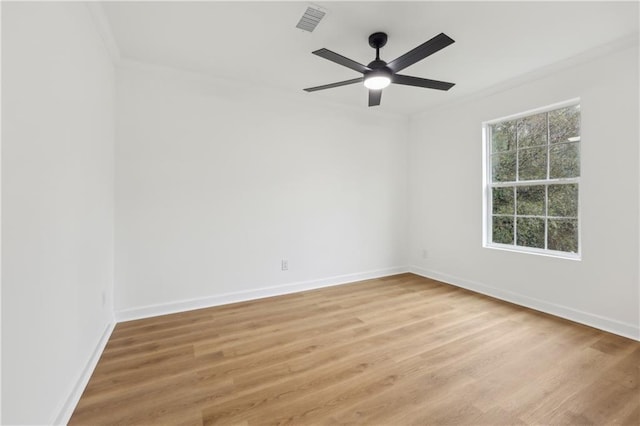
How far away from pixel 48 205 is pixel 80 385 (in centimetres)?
115

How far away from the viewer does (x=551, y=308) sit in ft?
9.49

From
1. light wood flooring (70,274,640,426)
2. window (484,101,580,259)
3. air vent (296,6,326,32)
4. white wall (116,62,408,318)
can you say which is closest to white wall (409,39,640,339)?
window (484,101,580,259)

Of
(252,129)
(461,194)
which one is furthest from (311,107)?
(461,194)

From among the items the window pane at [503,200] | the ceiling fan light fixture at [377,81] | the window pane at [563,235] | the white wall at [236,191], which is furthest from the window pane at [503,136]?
the ceiling fan light fixture at [377,81]

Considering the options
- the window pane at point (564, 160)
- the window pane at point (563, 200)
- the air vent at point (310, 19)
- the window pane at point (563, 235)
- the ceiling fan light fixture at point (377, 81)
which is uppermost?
the air vent at point (310, 19)

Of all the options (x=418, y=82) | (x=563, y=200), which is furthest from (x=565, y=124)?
(x=418, y=82)

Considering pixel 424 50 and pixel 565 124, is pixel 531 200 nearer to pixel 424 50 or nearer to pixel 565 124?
pixel 565 124

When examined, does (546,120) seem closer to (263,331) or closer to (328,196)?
(328,196)

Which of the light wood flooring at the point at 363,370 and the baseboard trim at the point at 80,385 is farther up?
the baseboard trim at the point at 80,385

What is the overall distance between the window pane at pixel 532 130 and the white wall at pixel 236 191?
174 cm

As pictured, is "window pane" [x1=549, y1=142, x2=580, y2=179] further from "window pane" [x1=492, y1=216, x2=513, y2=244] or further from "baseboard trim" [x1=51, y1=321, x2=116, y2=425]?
"baseboard trim" [x1=51, y1=321, x2=116, y2=425]

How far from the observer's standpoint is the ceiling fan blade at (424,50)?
1.74 m

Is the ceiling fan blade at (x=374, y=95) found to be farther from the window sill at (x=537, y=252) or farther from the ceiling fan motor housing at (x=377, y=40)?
the window sill at (x=537, y=252)

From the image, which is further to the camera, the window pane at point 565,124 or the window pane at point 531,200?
the window pane at point 531,200
